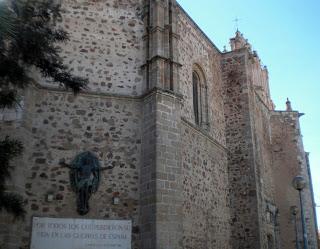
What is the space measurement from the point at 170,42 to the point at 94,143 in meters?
4.24

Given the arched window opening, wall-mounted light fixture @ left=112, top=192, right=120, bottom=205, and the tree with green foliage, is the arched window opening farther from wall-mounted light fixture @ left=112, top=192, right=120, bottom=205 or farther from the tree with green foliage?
the tree with green foliage

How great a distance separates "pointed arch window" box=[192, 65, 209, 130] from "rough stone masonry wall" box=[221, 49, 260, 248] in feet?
7.96

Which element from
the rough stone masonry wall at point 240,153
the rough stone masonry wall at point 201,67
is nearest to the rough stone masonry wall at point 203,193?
the rough stone masonry wall at point 240,153

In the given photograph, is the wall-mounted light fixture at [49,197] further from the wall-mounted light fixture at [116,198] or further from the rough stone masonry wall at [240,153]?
the rough stone masonry wall at [240,153]

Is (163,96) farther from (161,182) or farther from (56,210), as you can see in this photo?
(56,210)

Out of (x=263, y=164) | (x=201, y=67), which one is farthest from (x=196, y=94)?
(x=263, y=164)

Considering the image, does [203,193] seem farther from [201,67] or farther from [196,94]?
[201,67]

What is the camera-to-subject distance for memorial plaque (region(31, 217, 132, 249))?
1093cm

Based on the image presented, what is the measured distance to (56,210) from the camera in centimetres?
1136

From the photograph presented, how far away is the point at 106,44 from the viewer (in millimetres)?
13734

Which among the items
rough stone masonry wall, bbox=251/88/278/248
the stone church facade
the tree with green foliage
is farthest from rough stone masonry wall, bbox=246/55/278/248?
the tree with green foliage

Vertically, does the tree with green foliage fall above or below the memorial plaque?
above

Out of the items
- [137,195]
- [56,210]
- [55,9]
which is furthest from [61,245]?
[55,9]

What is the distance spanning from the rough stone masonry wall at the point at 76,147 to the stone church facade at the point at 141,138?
0.10 feet
